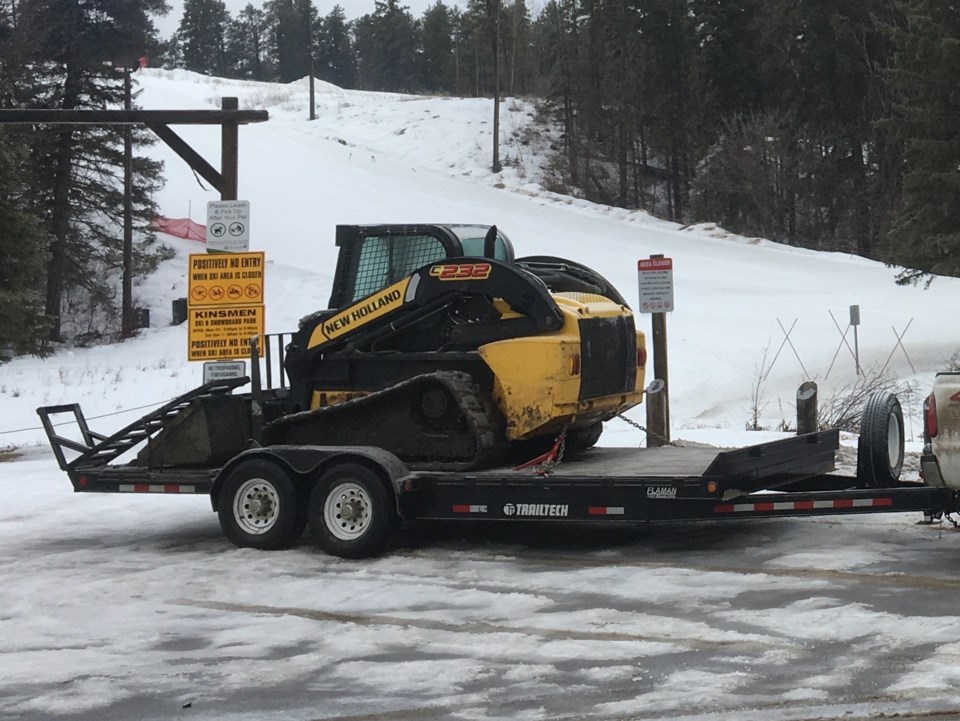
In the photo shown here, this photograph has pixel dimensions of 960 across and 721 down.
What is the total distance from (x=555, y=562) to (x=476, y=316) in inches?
81.6

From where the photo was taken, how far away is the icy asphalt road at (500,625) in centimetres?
617

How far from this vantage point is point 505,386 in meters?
9.92

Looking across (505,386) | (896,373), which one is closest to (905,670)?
(505,386)

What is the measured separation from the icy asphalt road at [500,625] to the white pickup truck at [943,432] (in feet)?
2.24

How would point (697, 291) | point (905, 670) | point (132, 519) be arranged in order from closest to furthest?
point (905, 670) < point (132, 519) < point (697, 291)

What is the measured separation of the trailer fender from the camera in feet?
31.8

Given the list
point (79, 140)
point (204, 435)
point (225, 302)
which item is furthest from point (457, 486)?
point (79, 140)

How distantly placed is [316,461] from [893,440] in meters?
4.43

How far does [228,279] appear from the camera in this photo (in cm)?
1334

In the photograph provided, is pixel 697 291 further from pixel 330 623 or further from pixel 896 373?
pixel 330 623

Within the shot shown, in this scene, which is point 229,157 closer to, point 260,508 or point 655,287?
point 655,287

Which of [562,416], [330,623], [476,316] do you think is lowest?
[330,623]

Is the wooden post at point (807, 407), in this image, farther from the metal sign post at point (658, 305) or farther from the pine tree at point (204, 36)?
the pine tree at point (204, 36)

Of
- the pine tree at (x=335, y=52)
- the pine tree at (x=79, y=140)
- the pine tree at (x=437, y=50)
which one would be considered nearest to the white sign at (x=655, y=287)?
the pine tree at (x=79, y=140)
